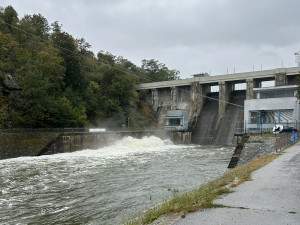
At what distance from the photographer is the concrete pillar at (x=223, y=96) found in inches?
2031

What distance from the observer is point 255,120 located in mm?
44500

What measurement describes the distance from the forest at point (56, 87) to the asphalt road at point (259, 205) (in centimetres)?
2932

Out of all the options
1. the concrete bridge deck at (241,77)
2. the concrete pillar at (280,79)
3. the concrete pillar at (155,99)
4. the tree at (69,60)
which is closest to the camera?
the concrete pillar at (280,79)

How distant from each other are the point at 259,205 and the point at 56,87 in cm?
4036

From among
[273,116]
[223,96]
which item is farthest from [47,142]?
[223,96]

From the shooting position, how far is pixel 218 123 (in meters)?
51.0

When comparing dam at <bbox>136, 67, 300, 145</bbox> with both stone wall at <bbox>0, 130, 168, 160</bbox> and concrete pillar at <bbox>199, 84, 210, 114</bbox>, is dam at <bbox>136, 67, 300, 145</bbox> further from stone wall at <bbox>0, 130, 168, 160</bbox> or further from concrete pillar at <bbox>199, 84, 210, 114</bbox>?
stone wall at <bbox>0, 130, 168, 160</bbox>

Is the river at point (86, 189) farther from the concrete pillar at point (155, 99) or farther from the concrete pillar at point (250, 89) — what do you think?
the concrete pillar at point (155, 99)

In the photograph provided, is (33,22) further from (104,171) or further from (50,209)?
(50,209)

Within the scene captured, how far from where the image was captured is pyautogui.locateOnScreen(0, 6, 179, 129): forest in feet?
113

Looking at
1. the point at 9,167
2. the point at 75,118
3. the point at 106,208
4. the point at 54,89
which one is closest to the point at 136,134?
the point at 75,118

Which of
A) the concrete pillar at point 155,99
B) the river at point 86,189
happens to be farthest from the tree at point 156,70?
the river at point 86,189

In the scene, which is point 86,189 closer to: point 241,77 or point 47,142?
point 47,142

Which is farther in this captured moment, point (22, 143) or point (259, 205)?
point (22, 143)
